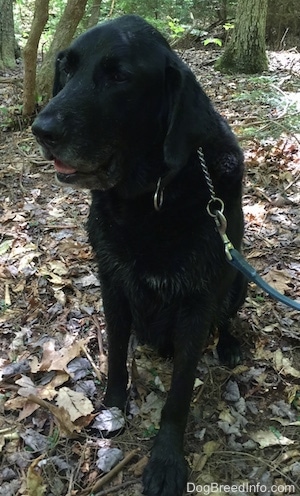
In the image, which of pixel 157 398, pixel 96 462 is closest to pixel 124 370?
pixel 157 398

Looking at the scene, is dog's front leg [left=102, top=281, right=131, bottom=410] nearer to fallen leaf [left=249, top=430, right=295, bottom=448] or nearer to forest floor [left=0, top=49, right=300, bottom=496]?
forest floor [left=0, top=49, right=300, bottom=496]

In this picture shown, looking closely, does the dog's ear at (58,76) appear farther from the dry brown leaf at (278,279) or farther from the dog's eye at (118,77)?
the dry brown leaf at (278,279)

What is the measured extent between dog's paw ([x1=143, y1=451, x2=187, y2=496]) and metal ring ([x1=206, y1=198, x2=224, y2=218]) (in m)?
1.13

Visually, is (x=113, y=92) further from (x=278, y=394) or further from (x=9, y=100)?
(x=9, y=100)

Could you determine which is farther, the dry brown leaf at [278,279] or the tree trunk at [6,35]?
the tree trunk at [6,35]

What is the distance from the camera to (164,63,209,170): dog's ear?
1.90 metres

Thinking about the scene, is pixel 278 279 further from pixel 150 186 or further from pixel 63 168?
pixel 63 168

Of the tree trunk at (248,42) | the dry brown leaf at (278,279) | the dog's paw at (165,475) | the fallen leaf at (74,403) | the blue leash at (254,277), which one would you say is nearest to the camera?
the blue leash at (254,277)

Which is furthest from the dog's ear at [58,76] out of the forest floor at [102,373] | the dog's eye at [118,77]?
the forest floor at [102,373]

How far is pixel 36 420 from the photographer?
247 cm

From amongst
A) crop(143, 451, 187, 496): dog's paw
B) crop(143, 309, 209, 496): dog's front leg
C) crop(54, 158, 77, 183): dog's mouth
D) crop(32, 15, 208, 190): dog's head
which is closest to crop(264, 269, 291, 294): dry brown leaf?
crop(143, 309, 209, 496): dog's front leg

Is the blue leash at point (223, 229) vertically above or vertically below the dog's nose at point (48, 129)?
below

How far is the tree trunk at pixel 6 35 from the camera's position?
364 inches

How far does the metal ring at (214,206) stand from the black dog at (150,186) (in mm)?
25
